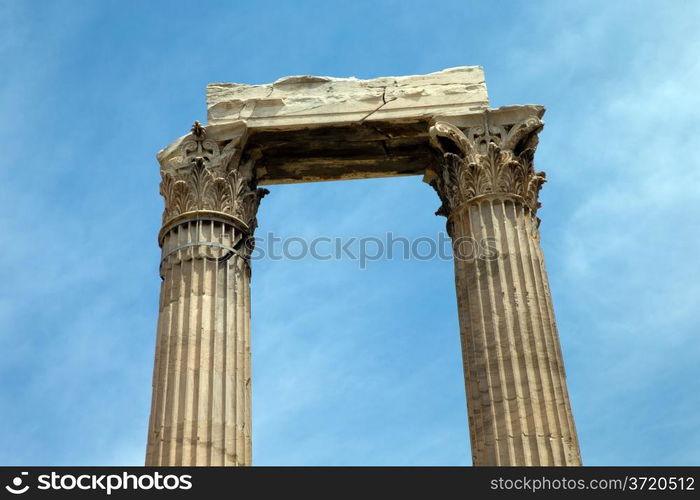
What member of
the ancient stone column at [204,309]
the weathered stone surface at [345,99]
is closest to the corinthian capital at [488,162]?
the weathered stone surface at [345,99]

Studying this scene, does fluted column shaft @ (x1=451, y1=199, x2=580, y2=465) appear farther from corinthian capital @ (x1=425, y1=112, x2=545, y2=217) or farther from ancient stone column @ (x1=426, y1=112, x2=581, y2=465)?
corinthian capital @ (x1=425, y1=112, x2=545, y2=217)

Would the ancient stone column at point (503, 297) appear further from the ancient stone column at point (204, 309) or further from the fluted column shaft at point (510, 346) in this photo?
the ancient stone column at point (204, 309)

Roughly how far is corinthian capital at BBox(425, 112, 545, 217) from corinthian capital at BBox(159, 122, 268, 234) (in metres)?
3.82

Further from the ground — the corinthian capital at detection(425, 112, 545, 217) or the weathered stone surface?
the weathered stone surface

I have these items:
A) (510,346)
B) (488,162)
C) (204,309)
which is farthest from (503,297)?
(204,309)

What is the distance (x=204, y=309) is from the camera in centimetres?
2512

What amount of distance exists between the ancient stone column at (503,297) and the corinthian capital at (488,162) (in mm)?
19

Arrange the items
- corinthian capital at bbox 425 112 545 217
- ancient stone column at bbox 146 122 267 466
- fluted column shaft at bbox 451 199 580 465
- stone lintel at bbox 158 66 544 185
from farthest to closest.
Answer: stone lintel at bbox 158 66 544 185, corinthian capital at bbox 425 112 545 217, ancient stone column at bbox 146 122 267 466, fluted column shaft at bbox 451 199 580 465

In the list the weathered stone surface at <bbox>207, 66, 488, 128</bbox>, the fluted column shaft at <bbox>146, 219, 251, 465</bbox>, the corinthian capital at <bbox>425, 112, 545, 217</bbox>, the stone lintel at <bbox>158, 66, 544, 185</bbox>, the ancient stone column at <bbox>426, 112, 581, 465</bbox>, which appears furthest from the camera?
the weathered stone surface at <bbox>207, 66, 488, 128</bbox>

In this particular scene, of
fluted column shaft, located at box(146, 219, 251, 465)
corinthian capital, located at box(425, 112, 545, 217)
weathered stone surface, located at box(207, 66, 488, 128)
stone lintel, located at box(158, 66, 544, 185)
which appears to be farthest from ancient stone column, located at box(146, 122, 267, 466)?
corinthian capital, located at box(425, 112, 545, 217)

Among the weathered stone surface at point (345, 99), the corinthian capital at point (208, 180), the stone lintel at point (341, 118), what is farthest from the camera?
the weathered stone surface at point (345, 99)

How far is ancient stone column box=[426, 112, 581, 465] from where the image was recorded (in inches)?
920

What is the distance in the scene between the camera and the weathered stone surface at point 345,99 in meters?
28.0
